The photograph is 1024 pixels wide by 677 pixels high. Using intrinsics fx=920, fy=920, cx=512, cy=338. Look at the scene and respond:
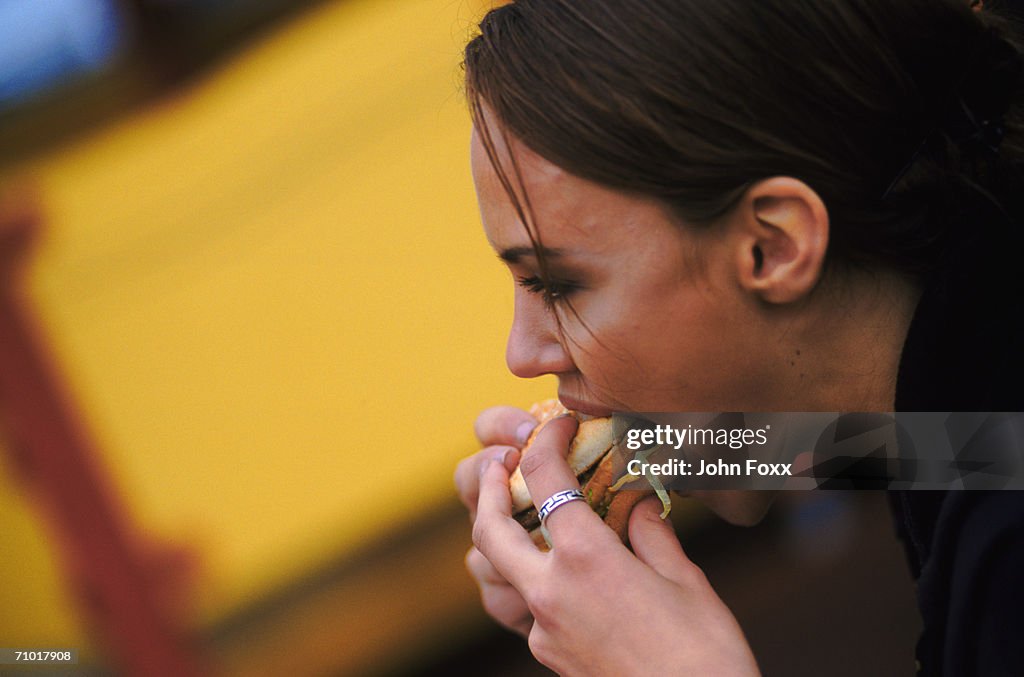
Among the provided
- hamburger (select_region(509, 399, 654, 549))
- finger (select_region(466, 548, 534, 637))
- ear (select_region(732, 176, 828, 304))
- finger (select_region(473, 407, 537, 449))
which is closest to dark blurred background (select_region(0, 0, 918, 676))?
finger (select_region(473, 407, 537, 449))

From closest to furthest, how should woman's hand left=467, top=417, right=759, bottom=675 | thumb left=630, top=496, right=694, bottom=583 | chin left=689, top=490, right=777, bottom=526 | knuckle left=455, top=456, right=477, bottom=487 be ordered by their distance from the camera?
woman's hand left=467, top=417, right=759, bottom=675, thumb left=630, top=496, right=694, bottom=583, chin left=689, top=490, right=777, bottom=526, knuckle left=455, top=456, right=477, bottom=487

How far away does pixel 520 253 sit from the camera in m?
1.11

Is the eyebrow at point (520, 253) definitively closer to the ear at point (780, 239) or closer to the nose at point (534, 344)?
the nose at point (534, 344)

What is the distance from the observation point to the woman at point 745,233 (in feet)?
3.27

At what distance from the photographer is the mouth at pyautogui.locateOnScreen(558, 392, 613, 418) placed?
49.1 inches

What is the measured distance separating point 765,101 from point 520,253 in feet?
1.07

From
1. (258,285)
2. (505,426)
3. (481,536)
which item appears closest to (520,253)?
(481,536)

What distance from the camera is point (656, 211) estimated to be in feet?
3.40

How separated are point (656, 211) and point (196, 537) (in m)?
2.02

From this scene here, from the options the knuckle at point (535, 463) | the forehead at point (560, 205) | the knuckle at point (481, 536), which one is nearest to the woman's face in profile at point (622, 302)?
the forehead at point (560, 205)

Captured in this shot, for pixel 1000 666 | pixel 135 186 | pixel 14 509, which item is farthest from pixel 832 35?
pixel 14 509

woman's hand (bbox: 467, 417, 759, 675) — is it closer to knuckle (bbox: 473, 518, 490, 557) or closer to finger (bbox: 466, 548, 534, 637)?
knuckle (bbox: 473, 518, 490, 557)

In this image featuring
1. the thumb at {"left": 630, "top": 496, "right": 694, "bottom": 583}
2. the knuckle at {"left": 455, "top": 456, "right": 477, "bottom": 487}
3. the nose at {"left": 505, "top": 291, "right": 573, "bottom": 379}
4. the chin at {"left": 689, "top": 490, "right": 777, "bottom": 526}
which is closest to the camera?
the thumb at {"left": 630, "top": 496, "right": 694, "bottom": 583}

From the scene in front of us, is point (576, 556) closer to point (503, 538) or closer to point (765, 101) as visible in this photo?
point (503, 538)
